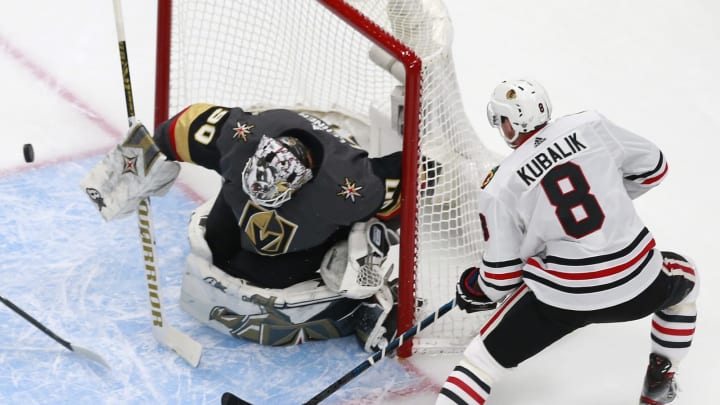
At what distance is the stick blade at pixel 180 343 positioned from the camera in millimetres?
3279

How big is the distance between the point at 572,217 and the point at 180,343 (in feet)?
4.02

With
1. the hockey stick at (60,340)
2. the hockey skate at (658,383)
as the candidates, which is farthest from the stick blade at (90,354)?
the hockey skate at (658,383)

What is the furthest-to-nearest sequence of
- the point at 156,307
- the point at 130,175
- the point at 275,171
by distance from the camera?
the point at 156,307 < the point at 130,175 < the point at 275,171

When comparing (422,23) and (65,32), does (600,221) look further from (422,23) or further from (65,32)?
(65,32)

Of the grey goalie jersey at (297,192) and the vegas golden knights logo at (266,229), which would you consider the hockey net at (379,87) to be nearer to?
the grey goalie jersey at (297,192)

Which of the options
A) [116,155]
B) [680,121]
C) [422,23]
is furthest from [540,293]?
[680,121]

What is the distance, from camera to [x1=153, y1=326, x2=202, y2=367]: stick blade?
3.28 metres

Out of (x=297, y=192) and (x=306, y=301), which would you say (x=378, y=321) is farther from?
(x=297, y=192)

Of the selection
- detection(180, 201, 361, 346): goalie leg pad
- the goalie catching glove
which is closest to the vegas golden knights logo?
detection(180, 201, 361, 346): goalie leg pad

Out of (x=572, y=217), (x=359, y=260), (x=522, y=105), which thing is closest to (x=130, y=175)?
(x=359, y=260)

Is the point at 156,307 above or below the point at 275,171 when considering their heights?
below

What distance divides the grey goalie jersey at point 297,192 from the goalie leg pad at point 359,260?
0.14 feet

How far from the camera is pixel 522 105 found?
2709 millimetres

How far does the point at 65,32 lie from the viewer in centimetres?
487
